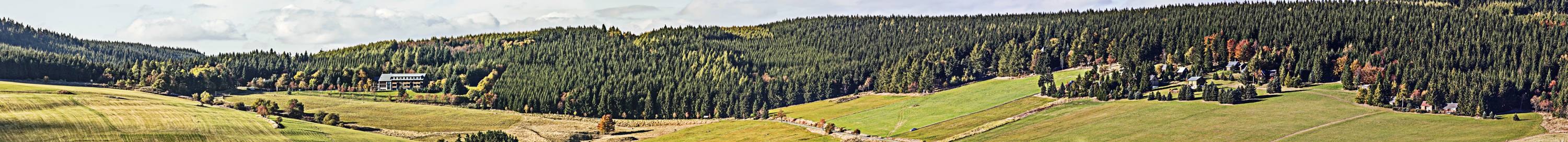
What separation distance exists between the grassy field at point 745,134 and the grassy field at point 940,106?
8087mm

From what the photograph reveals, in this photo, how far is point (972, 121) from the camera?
493 ft

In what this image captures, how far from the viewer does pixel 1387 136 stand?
11375 centimetres

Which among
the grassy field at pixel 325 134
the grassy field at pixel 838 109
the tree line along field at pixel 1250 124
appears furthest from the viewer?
the grassy field at pixel 838 109

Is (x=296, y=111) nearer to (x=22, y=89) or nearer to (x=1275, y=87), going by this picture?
(x=22, y=89)

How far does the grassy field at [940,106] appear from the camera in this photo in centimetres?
15562

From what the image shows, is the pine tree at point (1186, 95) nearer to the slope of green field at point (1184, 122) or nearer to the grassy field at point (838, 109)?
the slope of green field at point (1184, 122)

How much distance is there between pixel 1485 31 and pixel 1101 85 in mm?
70677

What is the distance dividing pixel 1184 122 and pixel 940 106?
168 feet

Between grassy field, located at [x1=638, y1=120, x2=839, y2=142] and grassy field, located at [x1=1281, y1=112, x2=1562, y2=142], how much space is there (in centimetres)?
6524

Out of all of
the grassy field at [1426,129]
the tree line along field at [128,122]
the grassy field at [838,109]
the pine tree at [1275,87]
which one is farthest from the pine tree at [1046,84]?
the tree line along field at [128,122]

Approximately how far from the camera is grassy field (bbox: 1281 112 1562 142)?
111062 mm

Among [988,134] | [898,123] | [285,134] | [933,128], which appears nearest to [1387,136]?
[988,134]

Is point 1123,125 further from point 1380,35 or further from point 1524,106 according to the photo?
point 1380,35

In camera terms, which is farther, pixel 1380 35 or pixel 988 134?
pixel 1380 35
